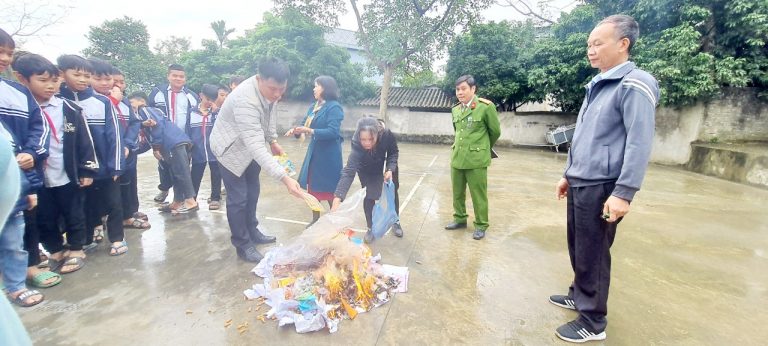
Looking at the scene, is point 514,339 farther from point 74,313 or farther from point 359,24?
point 359,24

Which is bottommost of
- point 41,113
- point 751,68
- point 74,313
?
point 74,313

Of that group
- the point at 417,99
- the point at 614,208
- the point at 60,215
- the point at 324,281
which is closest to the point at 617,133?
the point at 614,208

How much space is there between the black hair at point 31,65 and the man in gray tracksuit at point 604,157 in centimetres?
355

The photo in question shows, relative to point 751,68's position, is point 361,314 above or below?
below

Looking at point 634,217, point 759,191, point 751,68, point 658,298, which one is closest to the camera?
point 658,298

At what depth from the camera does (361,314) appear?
2.22 m

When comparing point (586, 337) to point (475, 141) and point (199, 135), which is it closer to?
point (475, 141)

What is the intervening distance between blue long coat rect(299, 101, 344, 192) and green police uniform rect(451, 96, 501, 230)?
1.25 metres

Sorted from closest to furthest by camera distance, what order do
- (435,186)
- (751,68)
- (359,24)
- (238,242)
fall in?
(238,242) → (435,186) → (751,68) → (359,24)

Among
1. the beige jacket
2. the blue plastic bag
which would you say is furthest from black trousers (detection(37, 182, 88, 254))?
the blue plastic bag

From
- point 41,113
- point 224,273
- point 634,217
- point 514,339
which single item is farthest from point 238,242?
point 634,217

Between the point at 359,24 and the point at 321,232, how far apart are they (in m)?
14.6

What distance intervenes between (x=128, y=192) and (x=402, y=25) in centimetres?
1296

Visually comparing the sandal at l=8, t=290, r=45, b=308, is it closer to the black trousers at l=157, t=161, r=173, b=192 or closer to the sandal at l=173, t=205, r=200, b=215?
the sandal at l=173, t=205, r=200, b=215
